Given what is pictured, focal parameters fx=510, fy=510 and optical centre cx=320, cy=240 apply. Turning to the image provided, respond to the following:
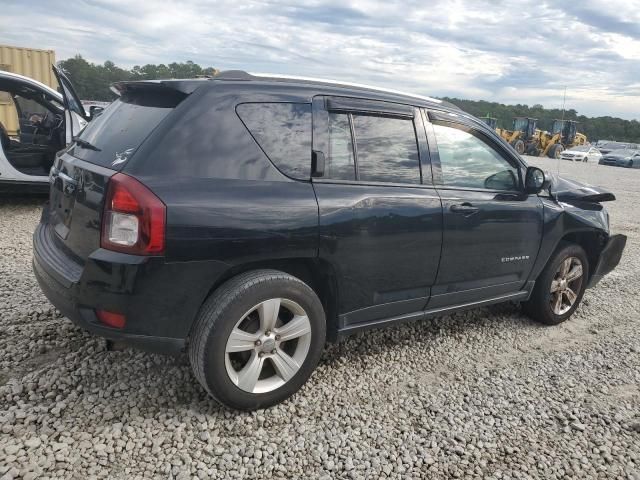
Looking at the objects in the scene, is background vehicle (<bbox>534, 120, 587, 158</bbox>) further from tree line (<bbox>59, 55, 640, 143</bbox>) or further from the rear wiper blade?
the rear wiper blade

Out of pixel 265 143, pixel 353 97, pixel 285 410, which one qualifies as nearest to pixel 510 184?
pixel 353 97

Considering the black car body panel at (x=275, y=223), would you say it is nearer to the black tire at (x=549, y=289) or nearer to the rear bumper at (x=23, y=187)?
the black tire at (x=549, y=289)

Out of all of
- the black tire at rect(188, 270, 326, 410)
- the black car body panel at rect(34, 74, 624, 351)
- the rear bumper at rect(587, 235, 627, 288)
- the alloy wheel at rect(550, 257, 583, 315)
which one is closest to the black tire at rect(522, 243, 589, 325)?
the alloy wheel at rect(550, 257, 583, 315)

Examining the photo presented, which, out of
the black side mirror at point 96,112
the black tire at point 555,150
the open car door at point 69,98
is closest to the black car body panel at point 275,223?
the black side mirror at point 96,112

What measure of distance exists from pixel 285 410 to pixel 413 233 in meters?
1.30

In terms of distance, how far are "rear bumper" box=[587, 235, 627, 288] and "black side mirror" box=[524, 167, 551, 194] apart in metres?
1.23

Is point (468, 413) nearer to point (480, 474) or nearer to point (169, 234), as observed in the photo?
point (480, 474)

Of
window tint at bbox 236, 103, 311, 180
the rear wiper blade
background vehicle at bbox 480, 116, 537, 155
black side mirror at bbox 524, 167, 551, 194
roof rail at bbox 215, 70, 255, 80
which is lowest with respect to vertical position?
black side mirror at bbox 524, 167, 551, 194

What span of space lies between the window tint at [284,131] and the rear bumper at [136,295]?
74 cm

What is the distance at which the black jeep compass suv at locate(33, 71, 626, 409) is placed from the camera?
245 centimetres

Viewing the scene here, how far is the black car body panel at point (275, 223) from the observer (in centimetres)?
246

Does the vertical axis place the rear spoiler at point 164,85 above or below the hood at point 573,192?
above

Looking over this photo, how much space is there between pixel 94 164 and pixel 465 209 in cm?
230

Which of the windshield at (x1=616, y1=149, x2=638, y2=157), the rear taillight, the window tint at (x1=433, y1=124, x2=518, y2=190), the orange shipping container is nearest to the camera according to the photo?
the rear taillight
